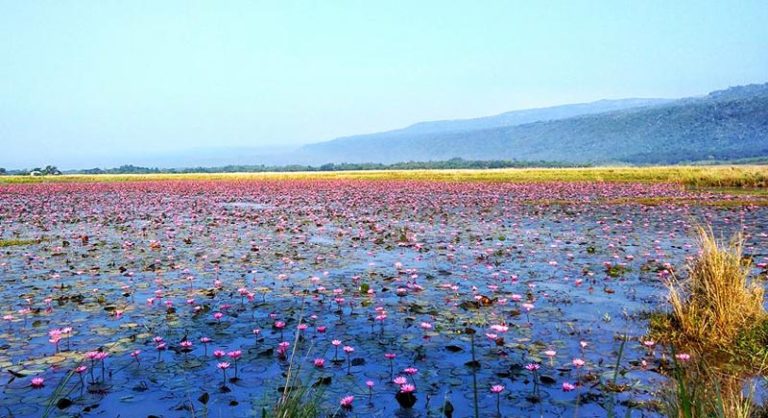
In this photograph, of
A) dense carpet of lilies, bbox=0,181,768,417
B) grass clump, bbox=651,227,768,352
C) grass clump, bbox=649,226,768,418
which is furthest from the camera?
grass clump, bbox=651,227,768,352

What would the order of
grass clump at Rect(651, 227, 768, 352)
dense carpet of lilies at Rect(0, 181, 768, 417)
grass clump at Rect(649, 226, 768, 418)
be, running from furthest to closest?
1. grass clump at Rect(651, 227, 768, 352)
2. grass clump at Rect(649, 226, 768, 418)
3. dense carpet of lilies at Rect(0, 181, 768, 417)

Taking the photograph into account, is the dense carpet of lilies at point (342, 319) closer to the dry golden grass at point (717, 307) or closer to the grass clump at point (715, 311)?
the grass clump at point (715, 311)

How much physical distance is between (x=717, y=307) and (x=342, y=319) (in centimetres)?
488

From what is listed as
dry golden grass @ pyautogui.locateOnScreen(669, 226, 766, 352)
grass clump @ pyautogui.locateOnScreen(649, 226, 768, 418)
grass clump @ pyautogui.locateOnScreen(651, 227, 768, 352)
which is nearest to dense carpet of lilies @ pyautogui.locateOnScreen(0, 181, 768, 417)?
grass clump @ pyautogui.locateOnScreen(649, 226, 768, 418)

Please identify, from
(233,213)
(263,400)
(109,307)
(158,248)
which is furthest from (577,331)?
(233,213)

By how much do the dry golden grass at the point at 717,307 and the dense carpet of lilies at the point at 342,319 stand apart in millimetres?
683

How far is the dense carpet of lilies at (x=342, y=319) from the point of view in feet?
18.0

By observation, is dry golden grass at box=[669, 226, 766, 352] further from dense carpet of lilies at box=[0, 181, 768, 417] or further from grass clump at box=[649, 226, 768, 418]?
dense carpet of lilies at box=[0, 181, 768, 417]

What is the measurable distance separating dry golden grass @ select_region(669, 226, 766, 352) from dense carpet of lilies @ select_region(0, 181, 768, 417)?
0.68 meters

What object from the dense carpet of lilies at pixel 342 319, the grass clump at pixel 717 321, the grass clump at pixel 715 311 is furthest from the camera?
the grass clump at pixel 715 311

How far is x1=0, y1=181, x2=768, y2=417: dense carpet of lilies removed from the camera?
216 inches

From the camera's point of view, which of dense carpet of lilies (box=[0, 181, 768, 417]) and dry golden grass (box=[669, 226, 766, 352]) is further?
dry golden grass (box=[669, 226, 766, 352])

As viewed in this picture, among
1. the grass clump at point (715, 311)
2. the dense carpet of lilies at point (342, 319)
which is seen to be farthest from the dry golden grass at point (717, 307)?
the dense carpet of lilies at point (342, 319)

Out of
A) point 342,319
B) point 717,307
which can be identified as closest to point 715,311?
point 717,307
